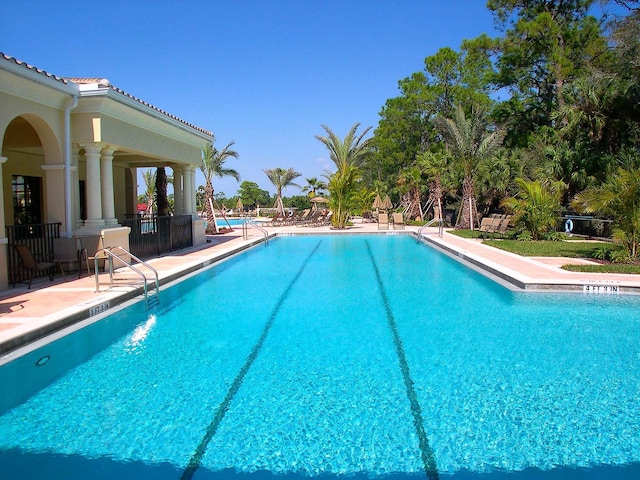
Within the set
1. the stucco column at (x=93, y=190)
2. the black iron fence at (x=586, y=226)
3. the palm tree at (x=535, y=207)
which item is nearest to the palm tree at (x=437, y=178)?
the black iron fence at (x=586, y=226)

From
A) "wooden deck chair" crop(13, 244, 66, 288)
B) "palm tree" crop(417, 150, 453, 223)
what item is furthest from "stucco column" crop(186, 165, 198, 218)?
"palm tree" crop(417, 150, 453, 223)

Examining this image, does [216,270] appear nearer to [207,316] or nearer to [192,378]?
[207,316]

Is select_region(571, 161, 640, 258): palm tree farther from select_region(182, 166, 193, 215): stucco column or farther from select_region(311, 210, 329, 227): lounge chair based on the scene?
select_region(311, 210, 329, 227): lounge chair

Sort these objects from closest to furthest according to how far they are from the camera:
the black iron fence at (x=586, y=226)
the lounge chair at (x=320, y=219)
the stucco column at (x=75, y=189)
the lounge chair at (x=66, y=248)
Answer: the lounge chair at (x=66, y=248), the stucco column at (x=75, y=189), the black iron fence at (x=586, y=226), the lounge chair at (x=320, y=219)

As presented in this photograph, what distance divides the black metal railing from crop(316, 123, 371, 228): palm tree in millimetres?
17182

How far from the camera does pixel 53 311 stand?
7008mm

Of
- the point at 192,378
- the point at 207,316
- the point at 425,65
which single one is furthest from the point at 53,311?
the point at 425,65

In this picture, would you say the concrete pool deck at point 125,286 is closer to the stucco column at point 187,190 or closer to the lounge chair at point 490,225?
the lounge chair at point 490,225

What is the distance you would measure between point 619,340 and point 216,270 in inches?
362

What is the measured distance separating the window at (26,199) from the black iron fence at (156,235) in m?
2.32

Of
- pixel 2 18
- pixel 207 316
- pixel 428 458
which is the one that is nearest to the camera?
pixel 428 458

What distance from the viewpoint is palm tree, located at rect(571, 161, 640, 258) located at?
36.9ft

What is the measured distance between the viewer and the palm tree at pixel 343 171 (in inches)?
1040

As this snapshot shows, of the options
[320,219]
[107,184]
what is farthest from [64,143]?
[320,219]
